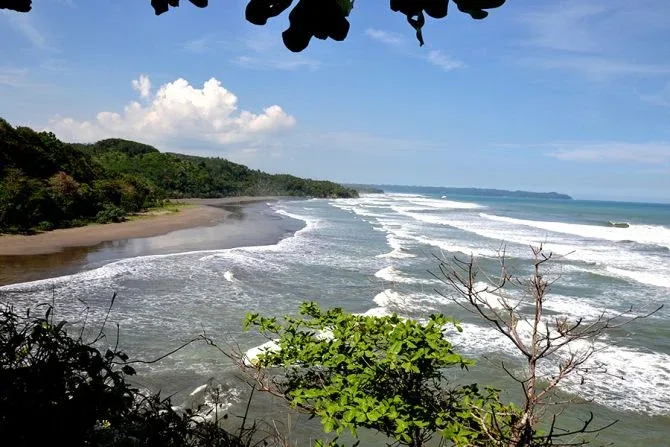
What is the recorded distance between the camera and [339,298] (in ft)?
51.3

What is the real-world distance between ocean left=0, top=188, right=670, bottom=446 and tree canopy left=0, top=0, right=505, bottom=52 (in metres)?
1.17

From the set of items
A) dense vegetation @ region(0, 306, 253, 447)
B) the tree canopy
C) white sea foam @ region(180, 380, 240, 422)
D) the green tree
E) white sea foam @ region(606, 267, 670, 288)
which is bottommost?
white sea foam @ region(180, 380, 240, 422)

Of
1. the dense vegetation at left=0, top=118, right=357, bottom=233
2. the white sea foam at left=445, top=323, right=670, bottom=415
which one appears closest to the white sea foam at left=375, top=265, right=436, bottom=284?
the white sea foam at left=445, top=323, right=670, bottom=415

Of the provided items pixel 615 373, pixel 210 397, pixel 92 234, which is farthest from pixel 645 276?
pixel 92 234

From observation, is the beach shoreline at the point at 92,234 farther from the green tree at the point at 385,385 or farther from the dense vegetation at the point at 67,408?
the dense vegetation at the point at 67,408

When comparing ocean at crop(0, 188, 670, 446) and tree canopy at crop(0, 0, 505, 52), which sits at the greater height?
tree canopy at crop(0, 0, 505, 52)

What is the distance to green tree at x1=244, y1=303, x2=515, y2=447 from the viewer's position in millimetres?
4039

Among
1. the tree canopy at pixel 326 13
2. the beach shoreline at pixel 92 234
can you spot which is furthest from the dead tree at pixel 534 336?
the beach shoreline at pixel 92 234

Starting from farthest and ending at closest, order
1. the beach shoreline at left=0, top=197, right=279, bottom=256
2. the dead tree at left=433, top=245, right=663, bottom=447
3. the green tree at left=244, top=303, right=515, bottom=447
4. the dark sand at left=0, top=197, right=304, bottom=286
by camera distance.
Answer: the beach shoreline at left=0, top=197, right=279, bottom=256, the dark sand at left=0, top=197, right=304, bottom=286, the green tree at left=244, top=303, right=515, bottom=447, the dead tree at left=433, top=245, right=663, bottom=447

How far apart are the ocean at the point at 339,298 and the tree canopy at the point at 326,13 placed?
3.85 ft

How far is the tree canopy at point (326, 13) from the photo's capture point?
1.65 meters

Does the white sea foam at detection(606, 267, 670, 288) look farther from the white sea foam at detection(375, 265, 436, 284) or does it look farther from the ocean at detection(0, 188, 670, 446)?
the white sea foam at detection(375, 265, 436, 284)

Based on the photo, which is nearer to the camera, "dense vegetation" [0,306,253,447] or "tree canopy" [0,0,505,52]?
"tree canopy" [0,0,505,52]

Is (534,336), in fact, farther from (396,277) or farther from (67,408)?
(396,277)
